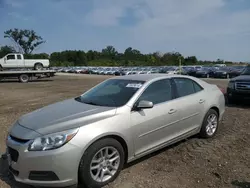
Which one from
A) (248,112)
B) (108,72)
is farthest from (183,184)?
(108,72)

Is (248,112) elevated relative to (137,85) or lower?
lower

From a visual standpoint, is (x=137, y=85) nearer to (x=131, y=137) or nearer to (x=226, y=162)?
(x=131, y=137)

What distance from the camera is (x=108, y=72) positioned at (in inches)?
2354

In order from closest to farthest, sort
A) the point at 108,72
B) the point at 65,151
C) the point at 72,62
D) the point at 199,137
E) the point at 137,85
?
the point at 65,151
the point at 137,85
the point at 199,137
the point at 108,72
the point at 72,62

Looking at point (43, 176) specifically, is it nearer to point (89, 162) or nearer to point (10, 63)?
point (89, 162)

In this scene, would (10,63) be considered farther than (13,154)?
Yes

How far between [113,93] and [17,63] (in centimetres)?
2706

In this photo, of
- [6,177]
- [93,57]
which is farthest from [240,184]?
[93,57]

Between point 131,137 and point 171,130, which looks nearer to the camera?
point 131,137

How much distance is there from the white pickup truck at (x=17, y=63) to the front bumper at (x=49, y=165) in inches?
1097

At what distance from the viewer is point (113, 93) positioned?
4797 millimetres

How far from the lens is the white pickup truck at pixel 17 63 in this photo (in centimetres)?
2914

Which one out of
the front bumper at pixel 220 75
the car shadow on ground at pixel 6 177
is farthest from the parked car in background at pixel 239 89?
the front bumper at pixel 220 75

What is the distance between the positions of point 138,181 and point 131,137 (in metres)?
0.62
